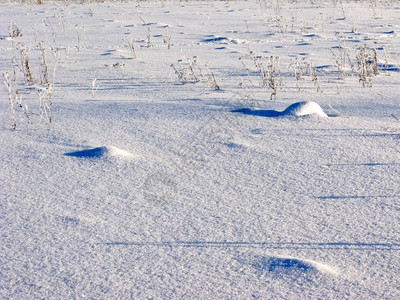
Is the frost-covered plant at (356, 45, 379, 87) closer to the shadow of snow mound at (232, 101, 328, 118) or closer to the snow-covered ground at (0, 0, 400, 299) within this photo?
the snow-covered ground at (0, 0, 400, 299)

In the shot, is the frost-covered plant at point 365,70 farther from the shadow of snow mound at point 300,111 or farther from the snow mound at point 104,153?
the snow mound at point 104,153

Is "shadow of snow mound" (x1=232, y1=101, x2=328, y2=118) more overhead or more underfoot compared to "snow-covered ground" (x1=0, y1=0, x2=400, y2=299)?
more overhead

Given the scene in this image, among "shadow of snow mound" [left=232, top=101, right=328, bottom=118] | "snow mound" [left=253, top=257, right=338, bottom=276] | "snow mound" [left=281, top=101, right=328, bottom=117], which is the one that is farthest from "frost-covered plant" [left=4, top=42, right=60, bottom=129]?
"snow mound" [left=253, top=257, right=338, bottom=276]

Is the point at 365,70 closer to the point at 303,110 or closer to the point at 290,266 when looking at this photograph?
the point at 303,110

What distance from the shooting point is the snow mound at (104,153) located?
2613 millimetres

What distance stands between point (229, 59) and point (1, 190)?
342 cm

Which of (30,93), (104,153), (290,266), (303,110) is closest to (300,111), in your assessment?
(303,110)

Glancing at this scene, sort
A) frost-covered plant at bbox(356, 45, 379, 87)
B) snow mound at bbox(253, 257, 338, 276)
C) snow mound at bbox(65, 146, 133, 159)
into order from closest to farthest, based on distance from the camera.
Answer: snow mound at bbox(253, 257, 338, 276), snow mound at bbox(65, 146, 133, 159), frost-covered plant at bbox(356, 45, 379, 87)

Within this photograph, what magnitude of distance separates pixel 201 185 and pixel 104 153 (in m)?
0.60

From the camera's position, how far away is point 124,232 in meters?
1.89

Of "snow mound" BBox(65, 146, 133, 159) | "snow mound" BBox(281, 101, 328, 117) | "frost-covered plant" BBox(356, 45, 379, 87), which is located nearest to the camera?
"snow mound" BBox(65, 146, 133, 159)

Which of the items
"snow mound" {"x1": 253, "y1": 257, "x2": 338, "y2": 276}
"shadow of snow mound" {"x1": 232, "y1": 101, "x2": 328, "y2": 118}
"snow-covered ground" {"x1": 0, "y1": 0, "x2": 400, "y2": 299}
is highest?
"shadow of snow mound" {"x1": 232, "y1": 101, "x2": 328, "y2": 118}

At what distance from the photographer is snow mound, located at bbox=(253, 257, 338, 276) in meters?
1.60

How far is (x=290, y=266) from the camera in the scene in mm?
1641
